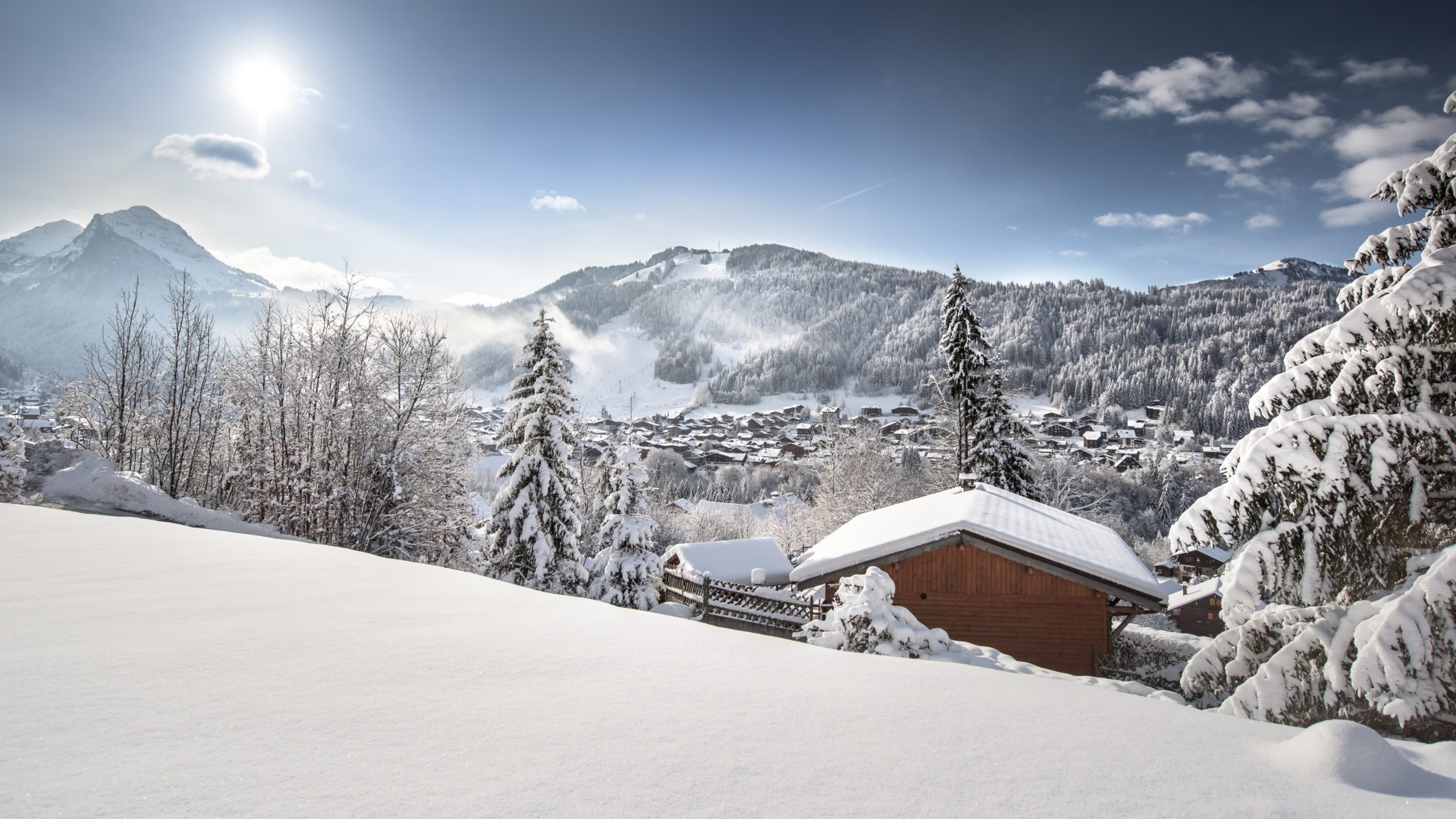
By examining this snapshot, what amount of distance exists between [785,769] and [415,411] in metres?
22.2

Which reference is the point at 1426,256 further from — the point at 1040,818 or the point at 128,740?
the point at 128,740

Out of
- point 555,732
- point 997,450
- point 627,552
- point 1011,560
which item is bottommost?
point 627,552

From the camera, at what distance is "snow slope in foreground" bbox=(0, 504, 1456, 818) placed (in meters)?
2.24

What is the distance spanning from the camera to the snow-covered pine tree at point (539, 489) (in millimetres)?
19391

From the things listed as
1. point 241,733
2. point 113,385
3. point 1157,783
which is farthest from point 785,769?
point 113,385

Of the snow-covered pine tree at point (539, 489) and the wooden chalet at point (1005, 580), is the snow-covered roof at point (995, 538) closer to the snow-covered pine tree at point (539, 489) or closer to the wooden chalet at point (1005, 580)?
the wooden chalet at point (1005, 580)

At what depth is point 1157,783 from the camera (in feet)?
9.15

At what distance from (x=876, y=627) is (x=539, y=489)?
14600 millimetres

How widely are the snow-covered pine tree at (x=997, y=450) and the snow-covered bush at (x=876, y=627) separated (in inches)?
713

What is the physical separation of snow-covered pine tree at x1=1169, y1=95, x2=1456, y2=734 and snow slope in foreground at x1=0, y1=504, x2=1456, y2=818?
2.81ft

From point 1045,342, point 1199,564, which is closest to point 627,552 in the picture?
point 1199,564

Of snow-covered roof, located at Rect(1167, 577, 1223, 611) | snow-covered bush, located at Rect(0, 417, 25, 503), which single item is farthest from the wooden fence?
snow-covered roof, located at Rect(1167, 577, 1223, 611)

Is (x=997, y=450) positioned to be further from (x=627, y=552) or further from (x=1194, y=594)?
(x=1194, y=594)

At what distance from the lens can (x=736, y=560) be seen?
2872 cm
